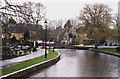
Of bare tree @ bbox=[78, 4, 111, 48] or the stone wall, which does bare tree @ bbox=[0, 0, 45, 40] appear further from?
bare tree @ bbox=[78, 4, 111, 48]

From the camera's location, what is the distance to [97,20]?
39.8m

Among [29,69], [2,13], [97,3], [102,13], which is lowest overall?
[29,69]

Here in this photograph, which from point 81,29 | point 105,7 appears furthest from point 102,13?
point 81,29

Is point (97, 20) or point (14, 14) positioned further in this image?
point (97, 20)

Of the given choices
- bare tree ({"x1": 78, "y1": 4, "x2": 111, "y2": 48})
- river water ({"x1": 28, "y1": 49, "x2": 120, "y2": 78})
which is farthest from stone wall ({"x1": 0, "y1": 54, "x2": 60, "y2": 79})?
bare tree ({"x1": 78, "y1": 4, "x2": 111, "y2": 48})

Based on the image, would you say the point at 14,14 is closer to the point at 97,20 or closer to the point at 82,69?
the point at 82,69

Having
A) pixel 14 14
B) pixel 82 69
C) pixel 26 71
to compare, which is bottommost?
pixel 82 69

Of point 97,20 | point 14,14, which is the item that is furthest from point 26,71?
point 97,20

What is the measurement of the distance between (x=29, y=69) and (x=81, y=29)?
30.5 m

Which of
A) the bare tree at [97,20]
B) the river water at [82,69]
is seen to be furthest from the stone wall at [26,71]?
the bare tree at [97,20]

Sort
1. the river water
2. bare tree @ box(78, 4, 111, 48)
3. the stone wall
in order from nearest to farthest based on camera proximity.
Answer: the stone wall → the river water → bare tree @ box(78, 4, 111, 48)

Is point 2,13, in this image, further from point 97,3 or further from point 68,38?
point 68,38

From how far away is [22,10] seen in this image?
44.7 feet

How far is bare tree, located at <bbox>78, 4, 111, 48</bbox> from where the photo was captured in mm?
38469
